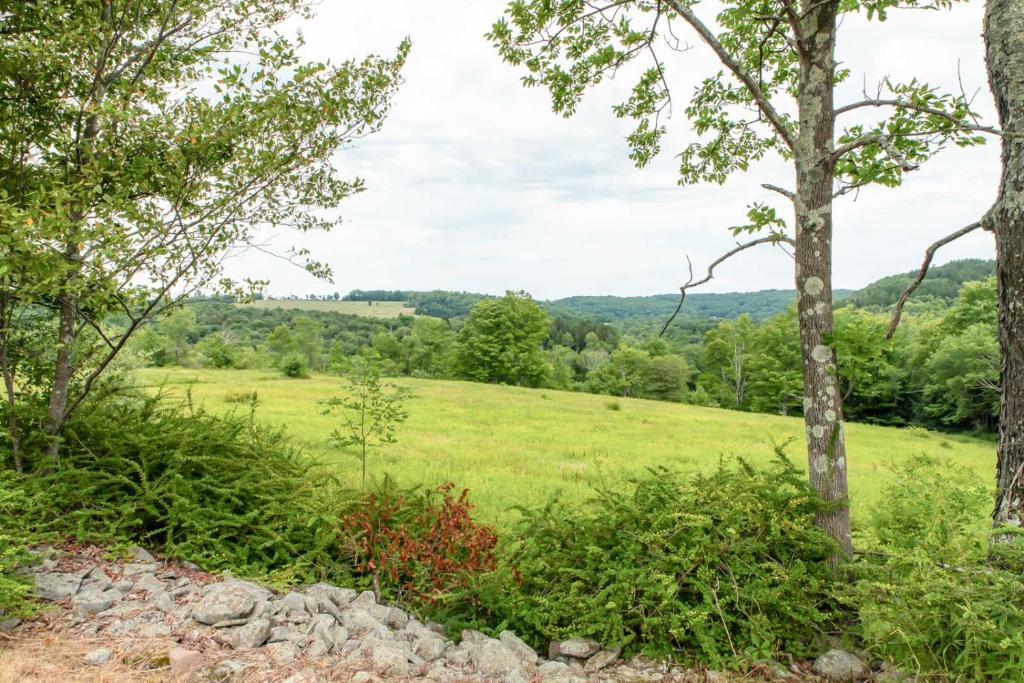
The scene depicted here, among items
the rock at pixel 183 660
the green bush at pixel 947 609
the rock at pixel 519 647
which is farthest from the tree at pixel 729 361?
the rock at pixel 183 660

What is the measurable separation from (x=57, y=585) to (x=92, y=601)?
499mm

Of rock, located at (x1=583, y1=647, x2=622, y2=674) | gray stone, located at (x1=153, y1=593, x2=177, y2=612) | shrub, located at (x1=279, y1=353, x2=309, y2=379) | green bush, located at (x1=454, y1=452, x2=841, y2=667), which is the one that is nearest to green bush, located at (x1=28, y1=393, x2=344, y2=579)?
gray stone, located at (x1=153, y1=593, x2=177, y2=612)

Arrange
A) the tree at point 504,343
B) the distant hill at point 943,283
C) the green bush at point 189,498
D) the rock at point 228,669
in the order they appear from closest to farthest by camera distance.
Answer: the rock at point 228,669 < the green bush at point 189,498 < the tree at point 504,343 < the distant hill at point 943,283

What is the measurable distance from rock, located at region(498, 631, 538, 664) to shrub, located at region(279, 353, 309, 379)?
3502 centimetres

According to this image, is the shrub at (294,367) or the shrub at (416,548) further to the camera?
the shrub at (294,367)

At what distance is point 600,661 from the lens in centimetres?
474

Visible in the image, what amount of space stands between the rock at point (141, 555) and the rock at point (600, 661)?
4.51 m

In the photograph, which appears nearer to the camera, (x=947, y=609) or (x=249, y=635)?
(x=947, y=609)

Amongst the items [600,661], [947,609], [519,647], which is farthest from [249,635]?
[947,609]

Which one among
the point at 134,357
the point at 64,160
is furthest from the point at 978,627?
the point at 134,357

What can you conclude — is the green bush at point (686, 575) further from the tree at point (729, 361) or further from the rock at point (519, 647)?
the tree at point (729, 361)

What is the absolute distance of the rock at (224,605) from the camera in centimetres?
451

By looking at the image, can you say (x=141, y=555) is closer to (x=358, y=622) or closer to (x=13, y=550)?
(x=13, y=550)

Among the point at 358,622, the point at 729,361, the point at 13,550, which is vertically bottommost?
the point at 729,361
